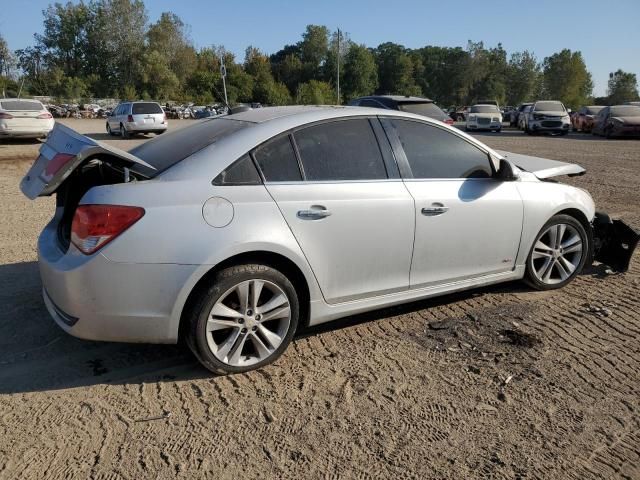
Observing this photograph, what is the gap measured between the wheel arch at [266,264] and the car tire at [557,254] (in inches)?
83.0

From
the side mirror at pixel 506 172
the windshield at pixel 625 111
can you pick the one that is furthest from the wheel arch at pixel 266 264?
the windshield at pixel 625 111

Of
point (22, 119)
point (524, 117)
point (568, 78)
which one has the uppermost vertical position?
point (568, 78)

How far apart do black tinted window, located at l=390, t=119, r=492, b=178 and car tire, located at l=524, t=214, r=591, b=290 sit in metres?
0.86

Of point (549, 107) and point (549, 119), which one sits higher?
point (549, 107)

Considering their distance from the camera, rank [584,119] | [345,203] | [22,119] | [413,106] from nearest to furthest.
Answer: [345,203] → [413,106] → [22,119] → [584,119]

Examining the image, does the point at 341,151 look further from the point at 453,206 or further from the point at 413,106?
the point at 413,106

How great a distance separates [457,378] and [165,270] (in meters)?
1.85

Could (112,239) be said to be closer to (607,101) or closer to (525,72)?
(607,101)

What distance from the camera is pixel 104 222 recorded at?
2.75m

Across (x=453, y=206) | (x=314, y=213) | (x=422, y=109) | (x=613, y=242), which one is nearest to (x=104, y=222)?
(x=314, y=213)

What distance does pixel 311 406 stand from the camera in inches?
112

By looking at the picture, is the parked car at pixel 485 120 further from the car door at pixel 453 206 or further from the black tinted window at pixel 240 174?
the black tinted window at pixel 240 174

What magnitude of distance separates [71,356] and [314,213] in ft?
6.05

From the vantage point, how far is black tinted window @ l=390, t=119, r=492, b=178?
3.73 metres
